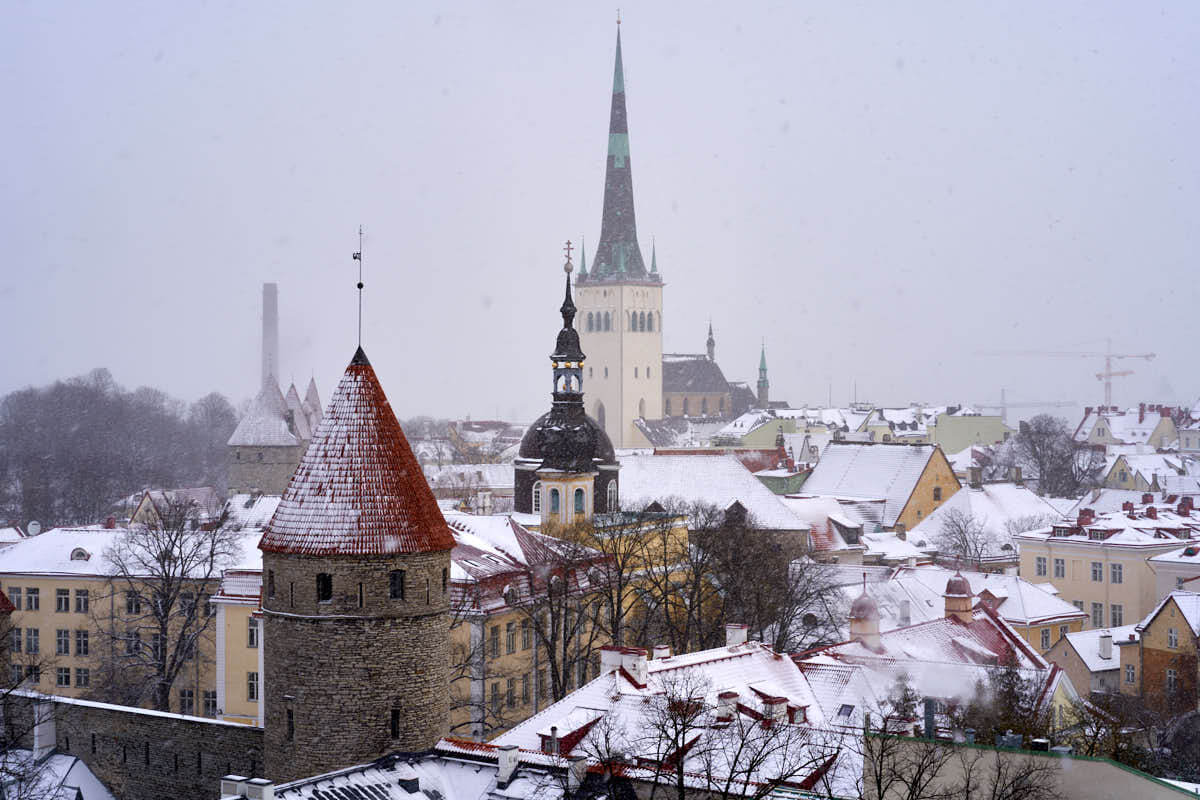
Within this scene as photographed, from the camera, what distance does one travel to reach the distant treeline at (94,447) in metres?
88.4

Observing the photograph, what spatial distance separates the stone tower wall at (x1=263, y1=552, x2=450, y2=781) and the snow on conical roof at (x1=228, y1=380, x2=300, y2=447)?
55801mm

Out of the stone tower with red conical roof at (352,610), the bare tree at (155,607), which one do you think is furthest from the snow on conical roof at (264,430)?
the stone tower with red conical roof at (352,610)

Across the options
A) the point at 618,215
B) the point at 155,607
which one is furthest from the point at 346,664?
the point at 618,215

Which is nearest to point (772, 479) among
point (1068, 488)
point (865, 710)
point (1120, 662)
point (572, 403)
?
point (1068, 488)

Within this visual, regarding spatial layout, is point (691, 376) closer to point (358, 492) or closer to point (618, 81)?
point (618, 81)

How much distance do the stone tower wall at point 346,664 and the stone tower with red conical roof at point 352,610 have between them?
1cm

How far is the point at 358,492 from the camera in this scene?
24500 mm

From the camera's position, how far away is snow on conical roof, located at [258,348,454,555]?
24.1 m

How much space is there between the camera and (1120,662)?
43031 millimetres

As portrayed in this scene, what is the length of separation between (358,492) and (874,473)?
51.4 metres

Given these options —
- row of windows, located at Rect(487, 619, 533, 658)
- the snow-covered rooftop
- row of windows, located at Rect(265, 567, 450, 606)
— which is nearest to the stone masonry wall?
row of windows, located at Rect(265, 567, 450, 606)

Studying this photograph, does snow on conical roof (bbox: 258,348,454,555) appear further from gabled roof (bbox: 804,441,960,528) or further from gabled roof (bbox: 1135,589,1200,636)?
gabled roof (bbox: 804,441,960,528)

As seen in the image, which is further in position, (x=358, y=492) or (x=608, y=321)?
(x=608, y=321)

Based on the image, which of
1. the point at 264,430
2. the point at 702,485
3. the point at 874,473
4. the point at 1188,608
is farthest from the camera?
the point at 264,430
